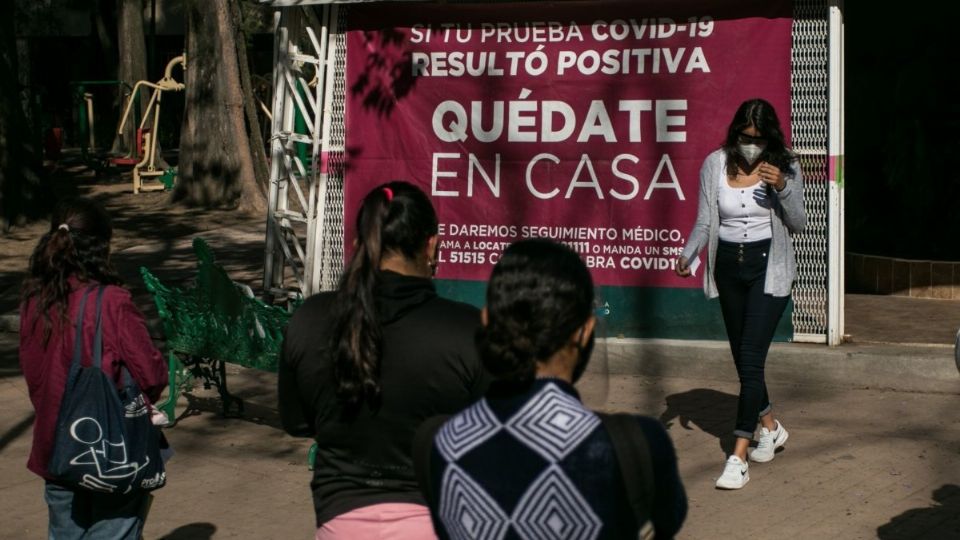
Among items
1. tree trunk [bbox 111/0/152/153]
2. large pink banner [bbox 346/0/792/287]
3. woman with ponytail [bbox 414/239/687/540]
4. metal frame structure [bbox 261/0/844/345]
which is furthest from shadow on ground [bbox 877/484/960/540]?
tree trunk [bbox 111/0/152/153]

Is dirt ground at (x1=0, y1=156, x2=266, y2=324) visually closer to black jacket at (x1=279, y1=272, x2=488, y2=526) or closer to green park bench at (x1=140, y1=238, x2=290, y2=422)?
green park bench at (x1=140, y1=238, x2=290, y2=422)

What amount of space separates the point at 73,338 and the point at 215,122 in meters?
15.1

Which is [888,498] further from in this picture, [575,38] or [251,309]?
[575,38]

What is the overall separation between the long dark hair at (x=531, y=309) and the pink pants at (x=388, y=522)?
80cm

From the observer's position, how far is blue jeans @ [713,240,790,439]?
6852 mm

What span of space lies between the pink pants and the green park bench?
4512mm

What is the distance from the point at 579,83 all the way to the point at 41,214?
9.71 metres

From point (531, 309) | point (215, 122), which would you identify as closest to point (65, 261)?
point (531, 309)

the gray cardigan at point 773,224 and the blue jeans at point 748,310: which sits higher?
the gray cardigan at point 773,224

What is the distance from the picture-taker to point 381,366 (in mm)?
3203

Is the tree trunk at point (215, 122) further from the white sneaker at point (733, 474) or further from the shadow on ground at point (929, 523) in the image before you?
the shadow on ground at point (929, 523)

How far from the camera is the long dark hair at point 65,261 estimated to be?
4523mm

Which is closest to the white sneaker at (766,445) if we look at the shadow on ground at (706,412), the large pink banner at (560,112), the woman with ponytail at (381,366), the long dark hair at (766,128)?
the shadow on ground at (706,412)

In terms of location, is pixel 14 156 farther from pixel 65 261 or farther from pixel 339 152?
pixel 65 261
